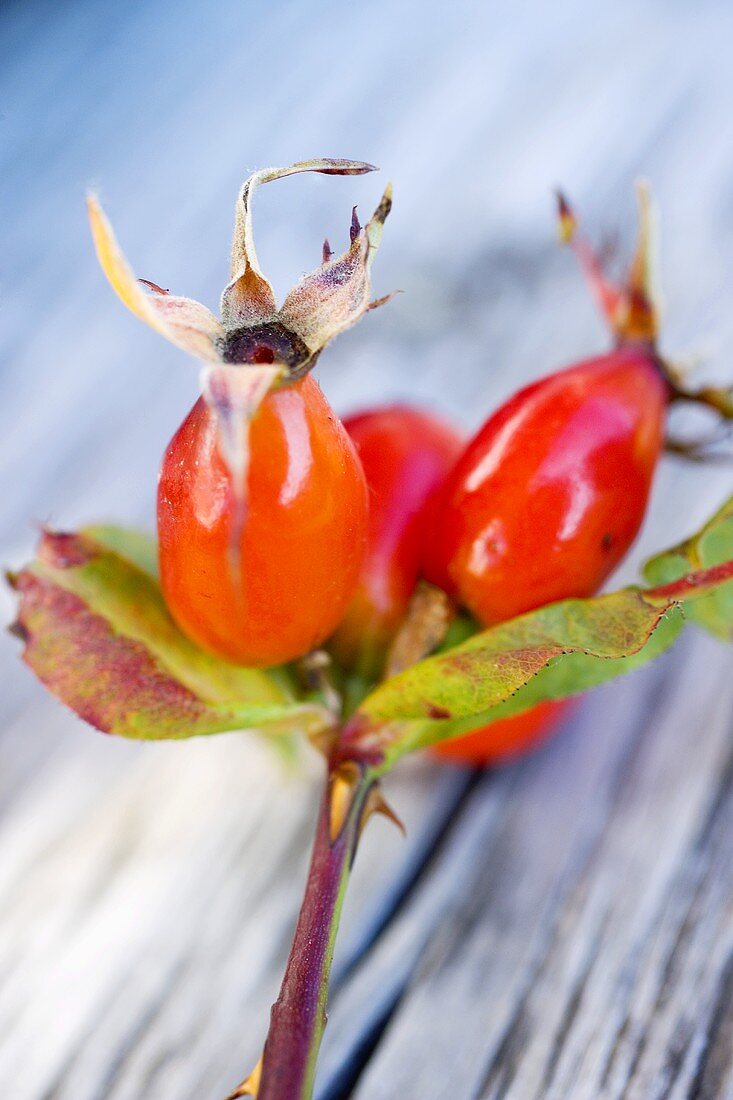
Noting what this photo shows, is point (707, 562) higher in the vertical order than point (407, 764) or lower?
higher

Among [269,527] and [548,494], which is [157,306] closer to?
[269,527]

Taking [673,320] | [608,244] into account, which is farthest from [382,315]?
[608,244]

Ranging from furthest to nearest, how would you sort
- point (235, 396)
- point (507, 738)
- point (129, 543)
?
point (507, 738) < point (129, 543) < point (235, 396)

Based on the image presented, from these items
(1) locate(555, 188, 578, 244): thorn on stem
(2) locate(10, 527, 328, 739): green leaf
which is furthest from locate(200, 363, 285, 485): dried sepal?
(1) locate(555, 188, 578, 244): thorn on stem

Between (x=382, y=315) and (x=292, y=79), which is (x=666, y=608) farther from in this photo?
(x=292, y=79)

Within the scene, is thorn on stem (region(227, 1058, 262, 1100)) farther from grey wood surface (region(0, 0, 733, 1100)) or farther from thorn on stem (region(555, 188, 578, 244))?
thorn on stem (region(555, 188, 578, 244))

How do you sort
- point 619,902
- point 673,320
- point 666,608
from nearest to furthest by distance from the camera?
point 666,608, point 619,902, point 673,320

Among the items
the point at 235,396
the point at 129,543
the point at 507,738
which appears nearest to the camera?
the point at 235,396

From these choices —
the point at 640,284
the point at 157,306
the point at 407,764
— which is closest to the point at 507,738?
the point at 407,764

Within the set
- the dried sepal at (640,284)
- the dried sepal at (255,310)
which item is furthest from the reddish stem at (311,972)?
the dried sepal at (640,284)
